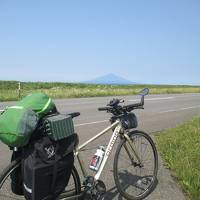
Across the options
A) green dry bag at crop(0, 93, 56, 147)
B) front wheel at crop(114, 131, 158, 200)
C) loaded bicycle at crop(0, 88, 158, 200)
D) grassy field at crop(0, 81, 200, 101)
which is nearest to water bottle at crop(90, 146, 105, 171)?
loaded bicycle at crop(0, 88, 158, 200)

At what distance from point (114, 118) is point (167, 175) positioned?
6.54 feet

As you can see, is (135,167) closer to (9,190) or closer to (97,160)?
(97,160)

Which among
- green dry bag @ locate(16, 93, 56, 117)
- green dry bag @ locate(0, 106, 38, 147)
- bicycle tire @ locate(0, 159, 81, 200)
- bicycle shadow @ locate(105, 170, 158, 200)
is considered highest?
green dry bag @ locate(16, 93, 56, 117)

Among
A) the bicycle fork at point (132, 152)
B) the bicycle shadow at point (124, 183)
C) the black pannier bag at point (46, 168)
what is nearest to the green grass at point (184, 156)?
the bicycle shadow at point (124, 183)

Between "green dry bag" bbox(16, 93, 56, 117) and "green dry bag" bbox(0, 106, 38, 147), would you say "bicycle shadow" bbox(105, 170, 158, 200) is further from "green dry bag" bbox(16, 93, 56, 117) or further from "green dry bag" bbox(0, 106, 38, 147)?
"green dry bag" bbox(0, 106, 38, 147)

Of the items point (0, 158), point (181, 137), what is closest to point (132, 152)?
point (0, 158)

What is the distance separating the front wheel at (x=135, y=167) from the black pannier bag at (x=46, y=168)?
1219 millimetres

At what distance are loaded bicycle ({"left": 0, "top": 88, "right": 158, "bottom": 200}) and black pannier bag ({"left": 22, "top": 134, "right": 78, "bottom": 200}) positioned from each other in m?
0.23

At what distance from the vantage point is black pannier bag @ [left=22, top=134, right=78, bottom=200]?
3879 millimetres

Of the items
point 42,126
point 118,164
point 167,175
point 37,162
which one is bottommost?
point 167,175

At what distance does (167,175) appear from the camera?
6.78 m

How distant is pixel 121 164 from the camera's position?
18.1 ft

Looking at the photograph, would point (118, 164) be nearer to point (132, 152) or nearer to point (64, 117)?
point (132, 152)

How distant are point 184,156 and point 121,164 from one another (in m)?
2.56
